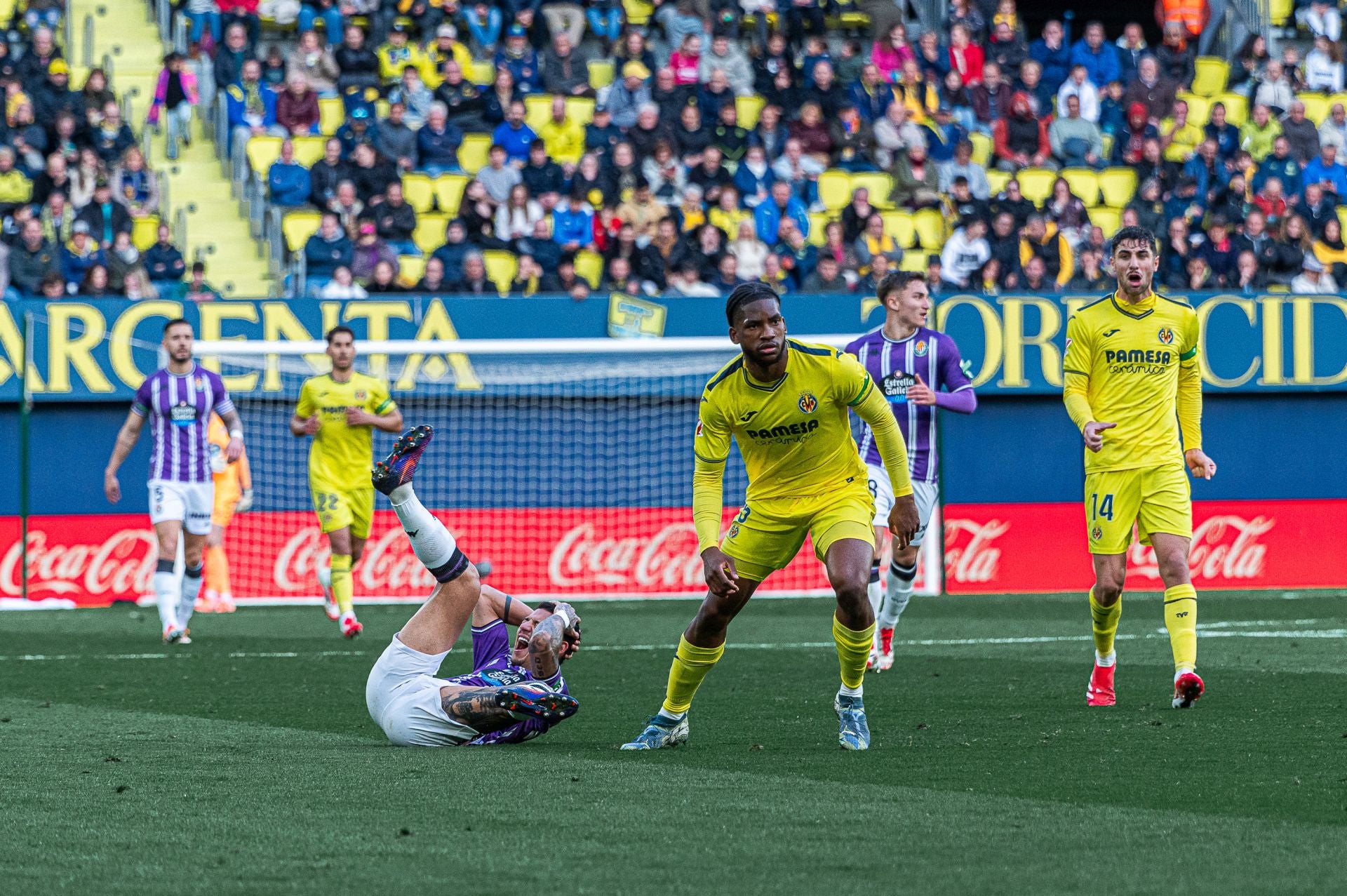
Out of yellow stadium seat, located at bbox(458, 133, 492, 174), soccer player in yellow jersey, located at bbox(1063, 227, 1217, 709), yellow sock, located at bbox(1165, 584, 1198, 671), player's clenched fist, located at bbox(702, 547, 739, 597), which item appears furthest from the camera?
yellow stadium seat, located at bbox(458, 133, 492, 174)

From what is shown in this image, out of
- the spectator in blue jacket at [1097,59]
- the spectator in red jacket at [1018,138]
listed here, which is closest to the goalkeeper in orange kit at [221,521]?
the spectator in red jacket at [1018,138]

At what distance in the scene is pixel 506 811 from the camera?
6.05 meters

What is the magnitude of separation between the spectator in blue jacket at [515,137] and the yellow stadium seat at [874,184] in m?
3.89

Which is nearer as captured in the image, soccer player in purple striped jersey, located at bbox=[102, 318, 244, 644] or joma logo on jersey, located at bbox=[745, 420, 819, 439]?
joma logo on jersey, located at bbox=[745, 420, 819, 439]

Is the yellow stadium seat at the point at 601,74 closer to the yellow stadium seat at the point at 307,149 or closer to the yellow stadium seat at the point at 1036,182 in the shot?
the yellow stadium seat at the point at 307,149

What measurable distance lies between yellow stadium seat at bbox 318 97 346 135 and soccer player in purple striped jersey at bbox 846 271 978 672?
1243 centimetres

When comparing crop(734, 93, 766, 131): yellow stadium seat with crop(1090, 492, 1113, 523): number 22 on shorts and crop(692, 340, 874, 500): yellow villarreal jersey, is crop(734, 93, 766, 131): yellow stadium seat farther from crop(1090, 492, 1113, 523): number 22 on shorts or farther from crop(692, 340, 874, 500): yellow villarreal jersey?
crop(692, 340, 874, 500): yellow villarreal jersey

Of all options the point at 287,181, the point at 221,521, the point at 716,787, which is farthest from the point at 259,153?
the point at 716,787

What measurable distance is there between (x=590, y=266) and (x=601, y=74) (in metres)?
3.84

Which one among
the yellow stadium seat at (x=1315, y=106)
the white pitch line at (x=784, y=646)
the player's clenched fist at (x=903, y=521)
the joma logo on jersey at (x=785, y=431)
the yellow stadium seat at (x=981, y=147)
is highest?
the yellow stadium seat at (x=1315, y=106)

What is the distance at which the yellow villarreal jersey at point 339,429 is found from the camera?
15.3m

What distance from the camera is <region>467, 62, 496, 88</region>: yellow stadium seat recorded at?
23.5 m

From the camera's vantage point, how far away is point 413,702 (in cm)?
781

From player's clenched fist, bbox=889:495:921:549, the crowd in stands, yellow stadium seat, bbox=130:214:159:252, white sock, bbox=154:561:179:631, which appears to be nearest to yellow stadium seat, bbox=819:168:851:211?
the crowd in stands
